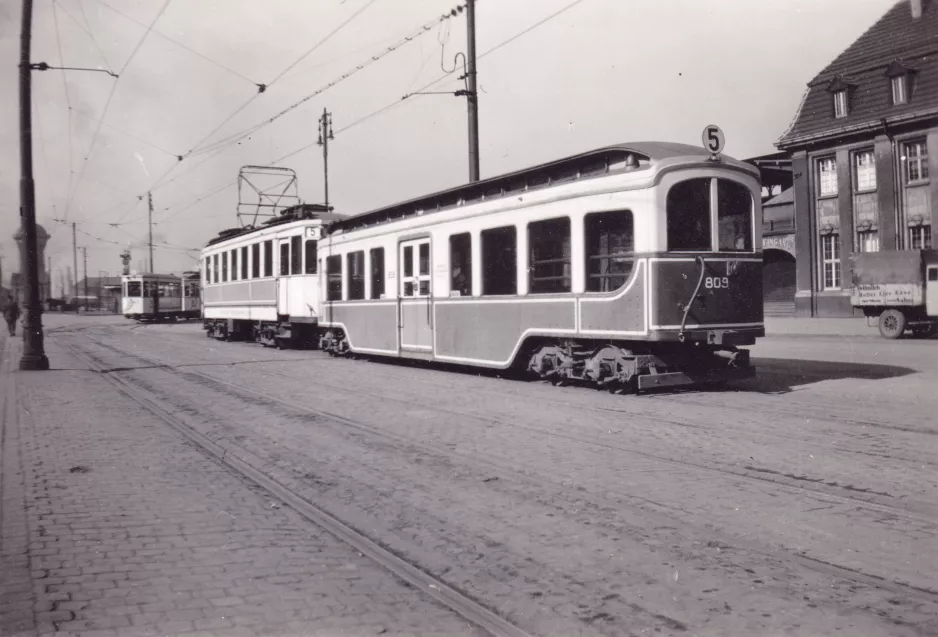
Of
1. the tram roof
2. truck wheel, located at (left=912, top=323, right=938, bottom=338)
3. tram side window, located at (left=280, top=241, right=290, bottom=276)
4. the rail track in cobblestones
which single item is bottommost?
the rail track in cobblestones

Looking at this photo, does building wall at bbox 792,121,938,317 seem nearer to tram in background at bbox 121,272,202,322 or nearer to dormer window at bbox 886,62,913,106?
dormer window at bbox 886,62,913,106

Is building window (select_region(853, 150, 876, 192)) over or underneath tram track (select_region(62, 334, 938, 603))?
over

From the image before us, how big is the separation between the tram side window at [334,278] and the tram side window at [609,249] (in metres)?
8.50

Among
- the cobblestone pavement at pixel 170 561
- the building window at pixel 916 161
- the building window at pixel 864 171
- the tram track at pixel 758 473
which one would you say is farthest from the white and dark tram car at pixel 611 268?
the building window at pixel 864 171

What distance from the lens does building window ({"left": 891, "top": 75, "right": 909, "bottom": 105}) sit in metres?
30.9

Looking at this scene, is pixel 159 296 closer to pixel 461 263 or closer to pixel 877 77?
pixel 877 77

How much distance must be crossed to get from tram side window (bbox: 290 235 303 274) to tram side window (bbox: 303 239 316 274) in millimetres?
203

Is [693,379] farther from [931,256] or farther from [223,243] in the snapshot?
[223,243]

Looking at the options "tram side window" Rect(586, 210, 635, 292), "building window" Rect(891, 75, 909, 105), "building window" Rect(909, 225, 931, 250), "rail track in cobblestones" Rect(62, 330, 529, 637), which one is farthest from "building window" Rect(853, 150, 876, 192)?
"rail track in cobblestones" Rect(62, 330, 529, 637)

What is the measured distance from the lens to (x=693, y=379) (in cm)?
1071

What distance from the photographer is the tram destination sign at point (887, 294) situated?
77.3 feet

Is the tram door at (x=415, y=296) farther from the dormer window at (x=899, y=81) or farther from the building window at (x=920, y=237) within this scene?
the dormer window at (x=899, y=81)

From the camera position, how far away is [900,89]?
31.3 m

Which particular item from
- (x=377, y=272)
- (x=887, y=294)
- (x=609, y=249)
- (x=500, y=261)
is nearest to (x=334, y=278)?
(x=377, y=272)
